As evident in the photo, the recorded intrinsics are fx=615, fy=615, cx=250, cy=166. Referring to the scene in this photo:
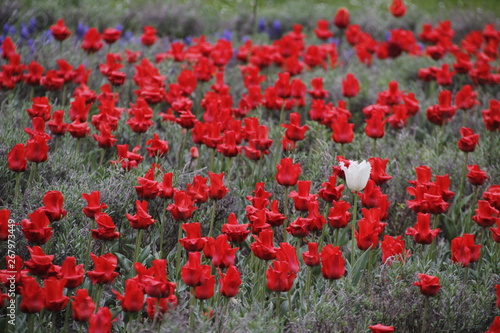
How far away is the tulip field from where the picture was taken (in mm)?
2064

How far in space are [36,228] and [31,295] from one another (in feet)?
0.99

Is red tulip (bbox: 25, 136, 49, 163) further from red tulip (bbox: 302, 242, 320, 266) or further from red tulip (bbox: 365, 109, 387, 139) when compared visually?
red tulip (bbox: 365, 109, 387, 139)

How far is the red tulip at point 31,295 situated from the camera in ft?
6.05

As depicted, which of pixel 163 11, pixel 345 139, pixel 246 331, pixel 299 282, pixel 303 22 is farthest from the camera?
pixel 303 22

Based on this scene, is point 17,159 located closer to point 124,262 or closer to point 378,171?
point 124,262

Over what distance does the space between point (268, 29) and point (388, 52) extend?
95.0 inches

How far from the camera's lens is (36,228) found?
6.84ft

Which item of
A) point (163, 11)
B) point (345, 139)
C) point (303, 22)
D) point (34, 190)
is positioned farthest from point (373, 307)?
point (303, 22)

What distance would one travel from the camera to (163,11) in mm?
7219

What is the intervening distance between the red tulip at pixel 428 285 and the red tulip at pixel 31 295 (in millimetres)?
1256

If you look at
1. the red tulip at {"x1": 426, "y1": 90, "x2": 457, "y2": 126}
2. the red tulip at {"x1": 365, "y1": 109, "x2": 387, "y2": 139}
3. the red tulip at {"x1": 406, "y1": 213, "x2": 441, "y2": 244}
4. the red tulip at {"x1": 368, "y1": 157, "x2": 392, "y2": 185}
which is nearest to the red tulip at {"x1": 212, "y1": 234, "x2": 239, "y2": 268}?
the red tulip at {"x1": 406, "y1": 213, "x2": 441, "y2": 244}

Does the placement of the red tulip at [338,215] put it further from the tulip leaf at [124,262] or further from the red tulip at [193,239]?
the tulip leaf at [124,262]

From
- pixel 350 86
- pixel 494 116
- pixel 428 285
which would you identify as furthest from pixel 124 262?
pixel 494 116

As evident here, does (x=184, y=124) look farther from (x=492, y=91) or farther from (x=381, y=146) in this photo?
(x=492, y=91)
